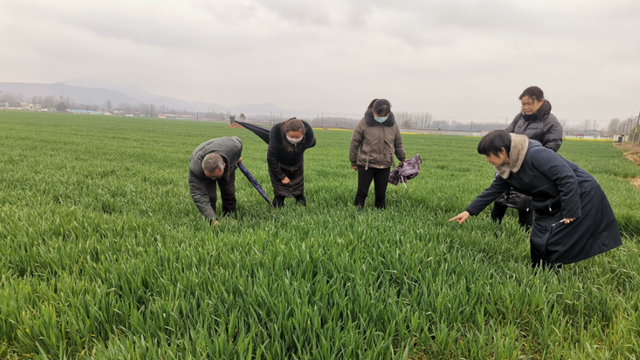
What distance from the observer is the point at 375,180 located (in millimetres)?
5035

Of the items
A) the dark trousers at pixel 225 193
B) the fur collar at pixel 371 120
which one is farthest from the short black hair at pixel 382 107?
the dark trousers at pixel 225 193

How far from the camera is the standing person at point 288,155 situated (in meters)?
4.48

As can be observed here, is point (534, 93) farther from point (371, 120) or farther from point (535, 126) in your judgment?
point (371, 120)

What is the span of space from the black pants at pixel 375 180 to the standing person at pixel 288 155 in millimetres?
1009

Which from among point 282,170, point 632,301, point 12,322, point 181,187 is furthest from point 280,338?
point 181,187

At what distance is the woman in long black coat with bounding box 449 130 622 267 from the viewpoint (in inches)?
99.1

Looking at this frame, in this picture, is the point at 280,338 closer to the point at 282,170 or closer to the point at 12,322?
the point at 12,322

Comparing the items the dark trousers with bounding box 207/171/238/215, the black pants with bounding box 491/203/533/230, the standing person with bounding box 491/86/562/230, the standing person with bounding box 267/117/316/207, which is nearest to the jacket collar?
the standing person with bounding box 491/86/562/230

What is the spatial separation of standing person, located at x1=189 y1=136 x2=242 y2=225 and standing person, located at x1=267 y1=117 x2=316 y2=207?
0.60m

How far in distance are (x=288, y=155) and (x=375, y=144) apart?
1.43 m

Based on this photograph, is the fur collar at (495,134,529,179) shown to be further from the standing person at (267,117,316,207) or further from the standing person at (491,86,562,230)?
the standing person at (267,117,316,207)

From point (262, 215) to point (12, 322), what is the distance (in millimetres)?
3016

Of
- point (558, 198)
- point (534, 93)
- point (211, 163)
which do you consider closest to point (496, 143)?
point (558, 198)

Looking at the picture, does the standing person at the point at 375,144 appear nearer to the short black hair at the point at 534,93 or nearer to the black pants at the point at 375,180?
the black pants at the point at 375,180
